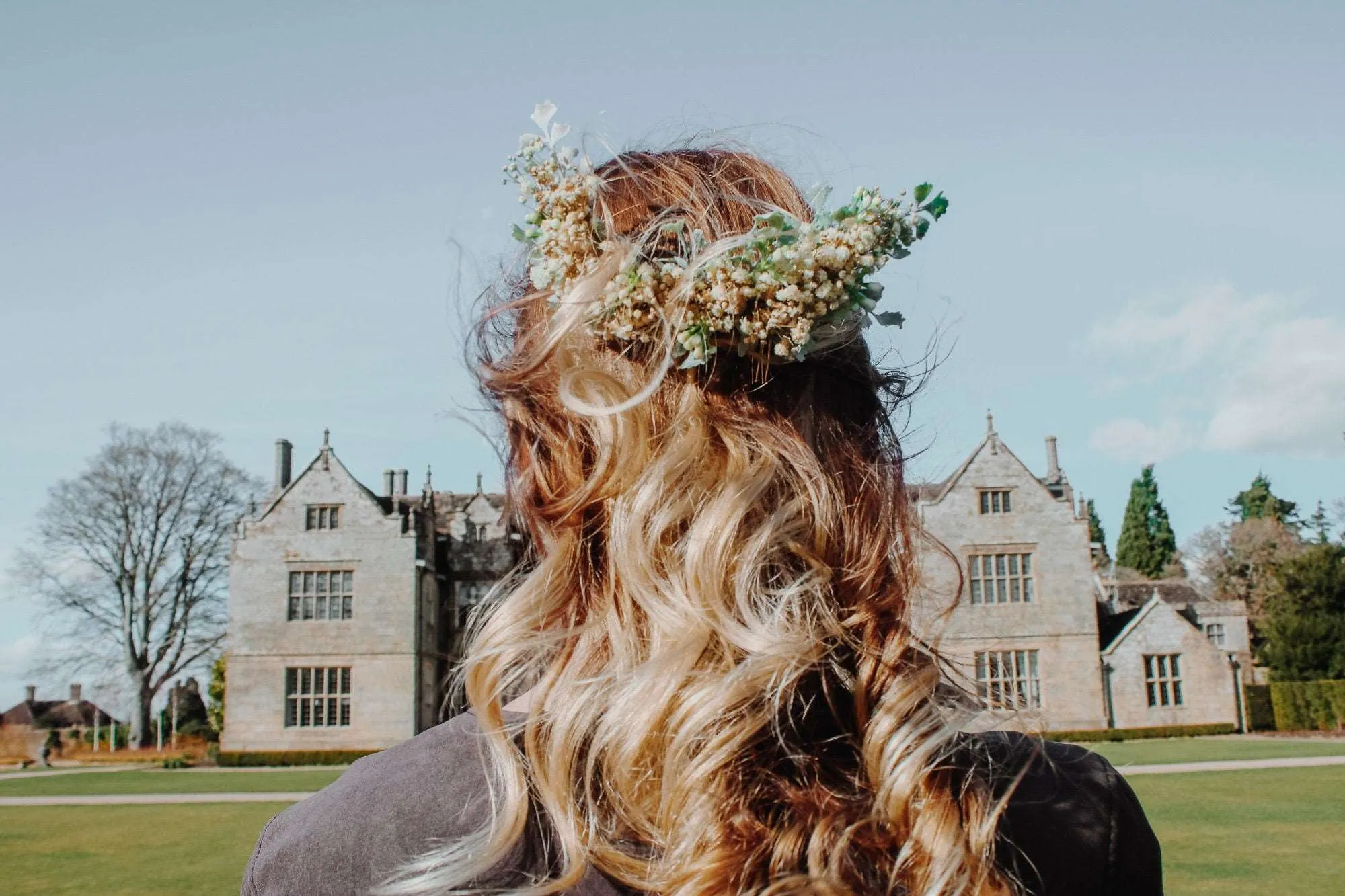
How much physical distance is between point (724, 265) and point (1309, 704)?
3287cm

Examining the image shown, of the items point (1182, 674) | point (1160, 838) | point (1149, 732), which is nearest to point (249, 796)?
point (1160, 838)

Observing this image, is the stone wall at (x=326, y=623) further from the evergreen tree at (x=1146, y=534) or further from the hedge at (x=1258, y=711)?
the evergreen tree at (x=1146, y=534)

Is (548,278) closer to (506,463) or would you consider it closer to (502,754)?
(506,463)

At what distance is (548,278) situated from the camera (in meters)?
1.39

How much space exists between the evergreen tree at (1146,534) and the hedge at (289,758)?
39.0 meters

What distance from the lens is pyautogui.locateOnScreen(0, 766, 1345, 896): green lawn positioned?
25.8 ft

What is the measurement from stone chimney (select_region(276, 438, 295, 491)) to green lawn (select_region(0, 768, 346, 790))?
34.1ft

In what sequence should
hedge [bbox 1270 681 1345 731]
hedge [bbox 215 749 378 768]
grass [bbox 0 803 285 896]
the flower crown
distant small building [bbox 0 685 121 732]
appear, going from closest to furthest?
the flower crown, grass [bbox 0 803 285 896], hedge [bbox 215 749 378 768], hedge [bbox 1270 681 1345 731], distant small building [bbox 0 685 121 732]

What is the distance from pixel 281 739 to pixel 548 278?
29.1 m

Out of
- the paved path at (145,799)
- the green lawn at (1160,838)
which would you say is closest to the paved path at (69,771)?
the paved path at (145,799)

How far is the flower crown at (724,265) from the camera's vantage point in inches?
51.8

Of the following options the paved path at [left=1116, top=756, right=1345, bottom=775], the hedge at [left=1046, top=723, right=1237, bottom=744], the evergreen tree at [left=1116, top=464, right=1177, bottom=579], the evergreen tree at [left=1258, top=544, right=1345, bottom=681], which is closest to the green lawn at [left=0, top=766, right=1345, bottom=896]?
the paved path at [left=1116, top=756, right=1345, bottom=775]

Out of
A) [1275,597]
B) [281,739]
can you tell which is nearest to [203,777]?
[281,739]

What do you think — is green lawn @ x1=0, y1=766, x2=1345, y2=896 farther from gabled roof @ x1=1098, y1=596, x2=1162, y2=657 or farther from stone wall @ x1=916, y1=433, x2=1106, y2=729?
gabled roof @ x1=1098, y1=596, x2=1162, y2=657
